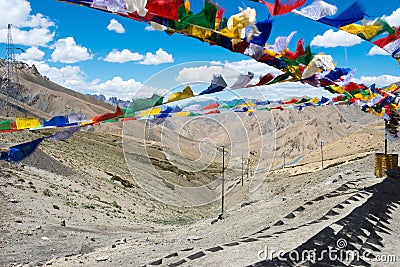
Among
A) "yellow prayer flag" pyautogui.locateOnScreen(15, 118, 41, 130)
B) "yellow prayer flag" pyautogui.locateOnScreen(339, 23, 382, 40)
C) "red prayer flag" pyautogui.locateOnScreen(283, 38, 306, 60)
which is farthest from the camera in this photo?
"red prayer flag" pyautogui.locateOnScreen(283, 38, 306, 60)

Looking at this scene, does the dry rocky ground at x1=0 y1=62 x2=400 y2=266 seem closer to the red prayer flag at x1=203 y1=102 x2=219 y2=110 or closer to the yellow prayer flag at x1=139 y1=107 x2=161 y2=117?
the yellow prayer flag at x1=139 y1=107 x2=161 y2=117

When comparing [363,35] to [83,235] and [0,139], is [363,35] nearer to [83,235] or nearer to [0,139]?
[83,235]

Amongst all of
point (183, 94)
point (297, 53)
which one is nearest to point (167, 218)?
point (297, 53)

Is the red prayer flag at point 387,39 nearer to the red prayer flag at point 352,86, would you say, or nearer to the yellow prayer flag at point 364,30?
the yellow prayer flag at point 364,30

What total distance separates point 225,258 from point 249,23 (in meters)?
3.96

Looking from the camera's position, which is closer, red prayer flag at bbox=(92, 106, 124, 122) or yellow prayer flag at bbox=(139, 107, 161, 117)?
red prayer flag at bbox=(92, 106, 124, 122)

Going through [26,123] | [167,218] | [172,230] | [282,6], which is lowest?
[167,218]

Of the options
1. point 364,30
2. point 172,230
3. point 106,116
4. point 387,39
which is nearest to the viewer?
point 364,30

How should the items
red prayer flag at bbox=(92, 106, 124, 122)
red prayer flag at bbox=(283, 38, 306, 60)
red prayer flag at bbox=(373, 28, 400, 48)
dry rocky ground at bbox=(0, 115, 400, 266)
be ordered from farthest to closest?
dry rocky ground at bbox=(0, 115, 400, 266)
red prayer flag at bbox=(283, 38, 306, 60)
red prayer flag at bbox=(373, 28, 400, 48)
red prayer flag at bbox=(92, 106, 124, 122)

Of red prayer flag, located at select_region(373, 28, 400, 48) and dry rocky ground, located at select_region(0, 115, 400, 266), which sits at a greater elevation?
red prayer flag, located at select_region(373, 28, 400, 48)

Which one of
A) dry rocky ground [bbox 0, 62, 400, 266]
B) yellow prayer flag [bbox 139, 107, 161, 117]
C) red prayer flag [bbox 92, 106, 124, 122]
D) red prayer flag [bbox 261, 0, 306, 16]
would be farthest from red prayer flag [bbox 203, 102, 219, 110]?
red prayer flag [bbox 261, 0, 306, 16]

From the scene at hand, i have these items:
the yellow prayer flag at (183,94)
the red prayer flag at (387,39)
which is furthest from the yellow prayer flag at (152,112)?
the red prayer flag at (387,39)

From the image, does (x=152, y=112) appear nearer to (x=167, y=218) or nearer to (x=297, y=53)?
(x=297, y=53)

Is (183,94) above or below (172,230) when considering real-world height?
above
